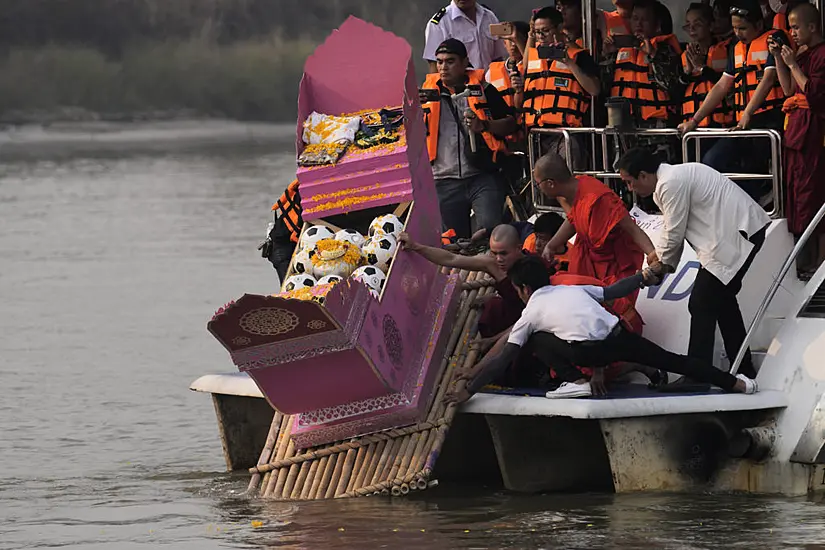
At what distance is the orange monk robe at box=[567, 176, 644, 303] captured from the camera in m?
10.4

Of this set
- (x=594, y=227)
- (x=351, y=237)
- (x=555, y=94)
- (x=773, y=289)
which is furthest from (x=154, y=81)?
(x=773, y=289)

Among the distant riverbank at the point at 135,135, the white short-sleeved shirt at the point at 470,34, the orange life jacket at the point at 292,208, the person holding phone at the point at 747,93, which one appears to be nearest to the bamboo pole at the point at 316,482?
the orange life jacket at the point at 292,208

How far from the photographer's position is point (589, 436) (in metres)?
10.4

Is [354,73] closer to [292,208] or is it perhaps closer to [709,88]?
[292,208]

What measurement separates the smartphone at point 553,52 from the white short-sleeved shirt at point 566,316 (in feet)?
8.08

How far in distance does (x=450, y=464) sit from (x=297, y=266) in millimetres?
1392

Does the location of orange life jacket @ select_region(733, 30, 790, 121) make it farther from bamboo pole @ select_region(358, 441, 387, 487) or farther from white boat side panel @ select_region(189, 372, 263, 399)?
white boat side panel @ select_region(189, 372, 263, 399)

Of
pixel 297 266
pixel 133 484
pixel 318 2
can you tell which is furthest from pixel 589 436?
pixel 318 2

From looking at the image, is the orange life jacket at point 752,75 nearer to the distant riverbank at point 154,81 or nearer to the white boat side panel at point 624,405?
the white boat side panel at point 624,405

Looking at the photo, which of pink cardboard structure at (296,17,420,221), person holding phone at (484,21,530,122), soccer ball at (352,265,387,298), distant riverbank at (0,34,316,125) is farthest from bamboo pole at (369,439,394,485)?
distant riverbank at (0,34,316,125)

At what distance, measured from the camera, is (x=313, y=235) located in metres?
11.0

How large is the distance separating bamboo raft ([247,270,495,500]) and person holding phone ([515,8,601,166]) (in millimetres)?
2205

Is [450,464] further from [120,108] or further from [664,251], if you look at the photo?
[120,108]

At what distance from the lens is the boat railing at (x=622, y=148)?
35.7 feet
